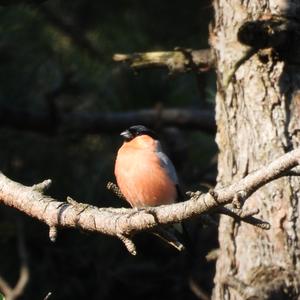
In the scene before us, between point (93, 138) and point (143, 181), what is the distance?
1312mm

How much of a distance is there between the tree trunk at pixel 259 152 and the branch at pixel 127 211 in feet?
2.60

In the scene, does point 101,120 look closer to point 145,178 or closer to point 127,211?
point 145,178

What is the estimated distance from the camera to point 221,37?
3.96 metres

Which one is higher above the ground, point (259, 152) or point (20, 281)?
point (259, 152)

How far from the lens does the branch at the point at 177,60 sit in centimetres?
416

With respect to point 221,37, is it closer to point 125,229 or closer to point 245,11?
point 245,11

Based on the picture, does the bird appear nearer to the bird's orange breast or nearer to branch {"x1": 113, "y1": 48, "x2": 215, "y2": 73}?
the bird's orange breast

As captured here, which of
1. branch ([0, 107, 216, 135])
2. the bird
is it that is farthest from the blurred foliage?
the bird

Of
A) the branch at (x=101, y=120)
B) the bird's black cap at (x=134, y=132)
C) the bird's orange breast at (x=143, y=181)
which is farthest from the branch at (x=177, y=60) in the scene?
the branch at (x=101, y=120)

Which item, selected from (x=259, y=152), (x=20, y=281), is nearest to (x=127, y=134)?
(x=20, y=281)

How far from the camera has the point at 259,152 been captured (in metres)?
3.76

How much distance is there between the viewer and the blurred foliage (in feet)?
17.8

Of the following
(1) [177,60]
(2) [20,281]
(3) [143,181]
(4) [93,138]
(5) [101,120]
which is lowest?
(2) [20,281]

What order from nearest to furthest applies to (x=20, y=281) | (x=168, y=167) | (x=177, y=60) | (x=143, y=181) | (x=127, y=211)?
(x=127, y=211) < (x=177, y=60) < (x=20, y=281) < (x=143, y=181) < (x=168, y=167)
